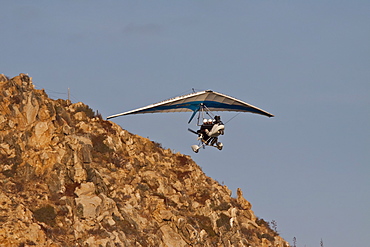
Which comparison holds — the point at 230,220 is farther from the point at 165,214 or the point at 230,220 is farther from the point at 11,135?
the point at 11,135

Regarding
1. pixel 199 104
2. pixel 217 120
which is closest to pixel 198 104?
pixel 199 104

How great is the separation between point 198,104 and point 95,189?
1631 cm

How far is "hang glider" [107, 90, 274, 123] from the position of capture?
82938mm

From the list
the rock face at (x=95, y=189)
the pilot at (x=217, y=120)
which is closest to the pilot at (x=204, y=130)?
the pilot at (x=217, y=120)

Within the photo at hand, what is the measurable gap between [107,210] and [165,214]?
6.78 meters

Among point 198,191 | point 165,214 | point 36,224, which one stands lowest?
point 36,224

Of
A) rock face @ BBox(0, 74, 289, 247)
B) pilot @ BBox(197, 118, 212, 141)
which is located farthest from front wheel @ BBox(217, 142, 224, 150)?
rock face @ BBox(0, 74, 289, 247)

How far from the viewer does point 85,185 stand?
96.2 metres

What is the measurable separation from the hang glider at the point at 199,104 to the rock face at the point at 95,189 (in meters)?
12.6

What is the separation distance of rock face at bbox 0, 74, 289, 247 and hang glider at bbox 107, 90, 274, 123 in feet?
41.2

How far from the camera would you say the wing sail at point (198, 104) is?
82.9 meters

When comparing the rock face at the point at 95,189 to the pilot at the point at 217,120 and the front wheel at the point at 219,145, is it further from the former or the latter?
the pilot at the point at 217,120

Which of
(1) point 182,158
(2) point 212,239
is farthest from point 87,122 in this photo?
(2) point 212,239

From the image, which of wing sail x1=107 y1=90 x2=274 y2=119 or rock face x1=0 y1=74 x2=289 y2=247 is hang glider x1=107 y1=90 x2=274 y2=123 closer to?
wing sail x1=107 y1=90 x2=274 y2=119
